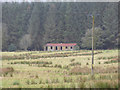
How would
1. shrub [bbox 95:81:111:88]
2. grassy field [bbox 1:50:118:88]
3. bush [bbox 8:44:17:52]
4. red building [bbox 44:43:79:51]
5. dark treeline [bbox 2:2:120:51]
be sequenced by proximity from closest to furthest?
shrub [bbox 95:81:111:88] < grassy field [bbox 1:50:118:88] < red building [bbox 44:43:79:51] < bush [bbox 8:44:17:52] < dark treeline [bbox 2:2:120:51]

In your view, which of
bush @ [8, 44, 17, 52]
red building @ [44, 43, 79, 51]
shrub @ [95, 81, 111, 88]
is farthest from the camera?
bush @ [8, 44, 17, 52]

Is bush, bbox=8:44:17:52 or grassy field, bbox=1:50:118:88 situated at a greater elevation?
bush, bbox=8:44:17:52

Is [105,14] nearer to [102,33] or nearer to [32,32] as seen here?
[102,33]

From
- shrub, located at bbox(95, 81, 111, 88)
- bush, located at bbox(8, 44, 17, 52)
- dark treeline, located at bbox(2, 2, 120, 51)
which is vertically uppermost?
dark treeline, located at bbox(2, 2, 120, 51)

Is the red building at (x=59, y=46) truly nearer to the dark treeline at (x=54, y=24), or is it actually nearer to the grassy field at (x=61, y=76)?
the dark treeline at (x=54, y=24)

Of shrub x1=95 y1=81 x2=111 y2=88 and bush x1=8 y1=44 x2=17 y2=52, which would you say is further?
bush x1=8 y1=44 x2=17 y2=52

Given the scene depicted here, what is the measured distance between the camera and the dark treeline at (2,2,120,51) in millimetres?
74562

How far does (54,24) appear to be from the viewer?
80.3 metres

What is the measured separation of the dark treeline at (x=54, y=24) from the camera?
7456 cm

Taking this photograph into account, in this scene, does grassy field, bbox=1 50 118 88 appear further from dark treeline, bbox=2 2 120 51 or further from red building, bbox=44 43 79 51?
dark treeline, bbox=2 2 120 51

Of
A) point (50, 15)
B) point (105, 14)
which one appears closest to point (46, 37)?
point (50, 15)

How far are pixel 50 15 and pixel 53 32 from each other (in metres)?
6.02

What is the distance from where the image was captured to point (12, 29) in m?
82.9

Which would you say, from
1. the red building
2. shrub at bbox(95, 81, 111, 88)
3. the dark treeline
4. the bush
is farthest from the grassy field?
the bush
